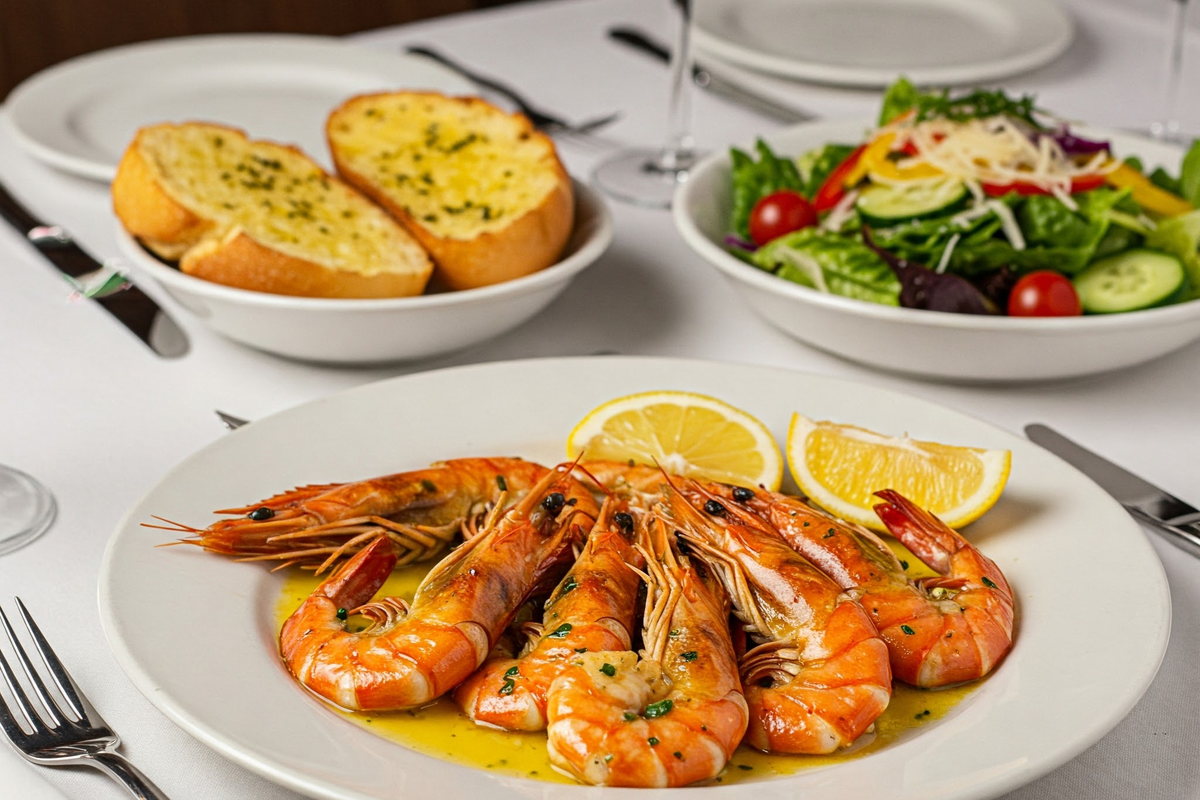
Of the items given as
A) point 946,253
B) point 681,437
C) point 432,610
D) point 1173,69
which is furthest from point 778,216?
point 1173,69

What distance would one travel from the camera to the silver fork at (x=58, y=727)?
125 cm

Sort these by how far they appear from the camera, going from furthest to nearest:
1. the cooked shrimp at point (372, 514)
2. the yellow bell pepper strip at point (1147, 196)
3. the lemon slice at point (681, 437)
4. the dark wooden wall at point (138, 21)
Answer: the dark wooden wall at point (138, 21), the yellow bell pepper strip at point (1147, 196), the lemon slice at point (681, 437), the cooked shrimp at point (372, 514)

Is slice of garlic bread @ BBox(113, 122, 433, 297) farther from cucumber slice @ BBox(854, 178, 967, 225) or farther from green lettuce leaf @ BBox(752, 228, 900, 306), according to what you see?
cucumber slice @ BBox(854, 178, 967, 225)

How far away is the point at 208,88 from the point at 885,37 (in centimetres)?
190

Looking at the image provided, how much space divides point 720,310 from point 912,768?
1326 mm

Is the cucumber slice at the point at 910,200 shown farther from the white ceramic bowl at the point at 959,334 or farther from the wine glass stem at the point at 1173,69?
the wine glass stem at the point at 1173,69

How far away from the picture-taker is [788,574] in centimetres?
152

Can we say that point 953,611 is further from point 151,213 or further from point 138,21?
point 138,21

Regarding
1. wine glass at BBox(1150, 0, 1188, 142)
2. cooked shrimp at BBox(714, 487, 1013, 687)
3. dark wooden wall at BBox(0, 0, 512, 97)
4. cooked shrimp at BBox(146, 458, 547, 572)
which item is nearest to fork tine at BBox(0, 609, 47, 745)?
cooked shrimp at BBox(146, 458, 547, 572)

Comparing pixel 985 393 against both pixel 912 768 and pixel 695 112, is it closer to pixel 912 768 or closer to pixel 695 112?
pixel 912 768

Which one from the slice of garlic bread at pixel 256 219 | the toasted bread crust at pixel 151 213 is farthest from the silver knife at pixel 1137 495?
A: the toasted bread crust at pixel 151 213

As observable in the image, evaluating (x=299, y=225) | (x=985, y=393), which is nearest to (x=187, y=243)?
(x=299, y=225)

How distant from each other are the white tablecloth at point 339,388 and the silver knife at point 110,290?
0.03 m

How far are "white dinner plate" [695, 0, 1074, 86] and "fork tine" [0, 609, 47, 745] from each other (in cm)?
250
